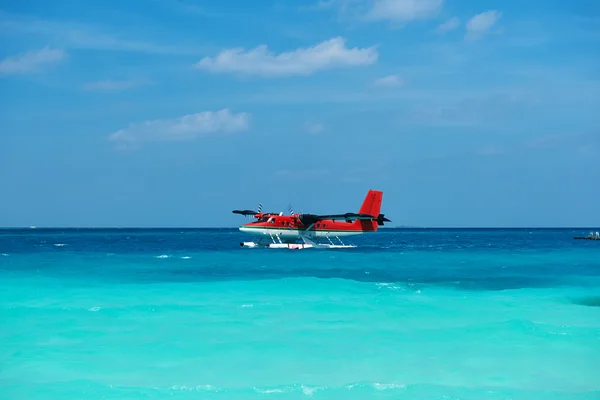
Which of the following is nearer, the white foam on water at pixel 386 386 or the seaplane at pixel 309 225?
the white foam on water at pixel 386 386

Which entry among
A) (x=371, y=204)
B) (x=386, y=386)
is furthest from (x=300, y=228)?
(x=386, y=386)

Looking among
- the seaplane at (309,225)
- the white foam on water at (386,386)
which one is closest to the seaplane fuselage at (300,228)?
the seaplane at (309,225)

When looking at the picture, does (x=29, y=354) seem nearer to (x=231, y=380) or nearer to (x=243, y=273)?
(x=231, y=380)

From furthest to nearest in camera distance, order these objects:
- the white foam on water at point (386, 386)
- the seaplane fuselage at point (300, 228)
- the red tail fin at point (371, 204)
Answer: the red tail fin at point (371, 204)
the seaplane fuselage at point (300, 228)
the white foam on water at point (386, 386)

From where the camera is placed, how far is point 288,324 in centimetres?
1580

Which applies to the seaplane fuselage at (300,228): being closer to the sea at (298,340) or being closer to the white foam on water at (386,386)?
the sea at (298,340)

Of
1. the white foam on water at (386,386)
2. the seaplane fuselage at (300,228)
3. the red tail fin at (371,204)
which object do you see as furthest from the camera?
the red tail fin at (371,204)

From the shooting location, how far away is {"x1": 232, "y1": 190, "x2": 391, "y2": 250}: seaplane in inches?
2260

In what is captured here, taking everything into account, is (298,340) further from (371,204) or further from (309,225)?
(371,204)

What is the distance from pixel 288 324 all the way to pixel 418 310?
4.45 m

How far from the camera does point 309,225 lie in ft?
193

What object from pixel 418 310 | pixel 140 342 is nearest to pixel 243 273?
pixel 418 310

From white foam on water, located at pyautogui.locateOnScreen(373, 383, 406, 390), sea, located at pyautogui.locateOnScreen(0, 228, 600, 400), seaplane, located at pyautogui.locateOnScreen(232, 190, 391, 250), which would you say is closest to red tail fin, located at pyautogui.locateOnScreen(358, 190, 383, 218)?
seaplane, located at pyautogui.locateOnScreen(232, 190, 391, 250)

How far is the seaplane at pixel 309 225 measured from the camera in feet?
188
